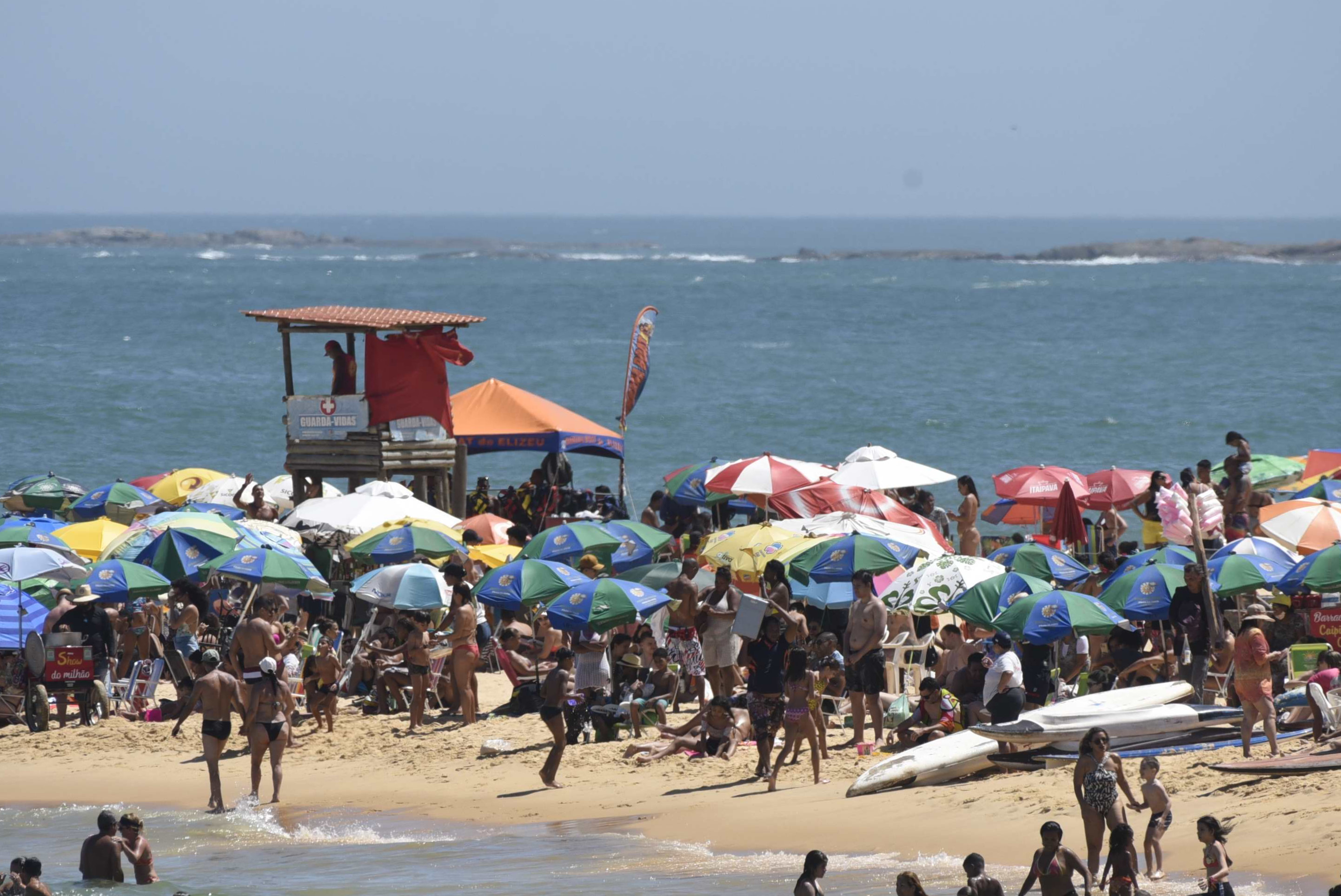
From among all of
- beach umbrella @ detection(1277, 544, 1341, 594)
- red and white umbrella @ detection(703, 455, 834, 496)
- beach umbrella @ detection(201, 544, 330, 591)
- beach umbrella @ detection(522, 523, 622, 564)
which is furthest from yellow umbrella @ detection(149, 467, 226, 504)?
beach umbrella @ detection(1277, 544, 1341, 594)

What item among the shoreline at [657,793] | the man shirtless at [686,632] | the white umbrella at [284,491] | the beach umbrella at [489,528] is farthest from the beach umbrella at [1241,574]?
the white umbrella at [284,491]

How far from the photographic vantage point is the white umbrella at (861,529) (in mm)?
16672

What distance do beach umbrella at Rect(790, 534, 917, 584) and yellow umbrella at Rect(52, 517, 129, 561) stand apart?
23.4 feet

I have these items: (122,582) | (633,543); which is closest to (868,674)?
(633,543)

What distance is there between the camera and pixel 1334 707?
11.9m

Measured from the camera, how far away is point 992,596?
1367 cm

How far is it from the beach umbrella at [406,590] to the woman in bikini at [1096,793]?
20.5ft

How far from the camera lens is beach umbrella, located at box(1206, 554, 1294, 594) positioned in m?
13.8

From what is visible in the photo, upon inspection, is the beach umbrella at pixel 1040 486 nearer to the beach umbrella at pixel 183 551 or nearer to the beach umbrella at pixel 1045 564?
the beach umbrella at pixel 1045 564

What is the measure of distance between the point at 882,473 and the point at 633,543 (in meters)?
4.51

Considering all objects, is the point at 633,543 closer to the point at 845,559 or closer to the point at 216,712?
the point at 845,559

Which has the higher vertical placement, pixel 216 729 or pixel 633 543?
pixel 633 543

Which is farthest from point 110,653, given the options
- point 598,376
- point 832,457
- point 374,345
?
point 598,376

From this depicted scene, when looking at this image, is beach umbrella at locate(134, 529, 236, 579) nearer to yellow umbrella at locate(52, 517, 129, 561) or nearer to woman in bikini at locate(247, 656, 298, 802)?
yellow umbrella at locate(52, 517, 129, 561)
